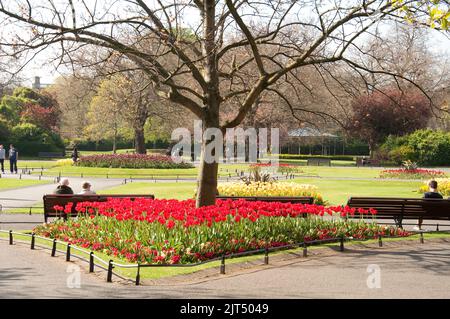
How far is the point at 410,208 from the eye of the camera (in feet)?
53.1

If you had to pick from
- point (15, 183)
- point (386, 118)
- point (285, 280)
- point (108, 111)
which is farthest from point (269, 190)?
point (386, 118)

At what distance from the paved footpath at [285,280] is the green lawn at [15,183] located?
60.4 ft

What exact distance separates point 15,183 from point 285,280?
2457 centimetres

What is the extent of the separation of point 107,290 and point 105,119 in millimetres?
44717

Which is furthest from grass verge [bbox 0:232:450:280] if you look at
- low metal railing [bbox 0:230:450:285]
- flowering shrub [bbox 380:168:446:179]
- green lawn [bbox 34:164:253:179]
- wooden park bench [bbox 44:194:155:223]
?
Result: green lawn [bbox 34:164:253:179]

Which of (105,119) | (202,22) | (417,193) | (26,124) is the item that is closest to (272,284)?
(202,22)

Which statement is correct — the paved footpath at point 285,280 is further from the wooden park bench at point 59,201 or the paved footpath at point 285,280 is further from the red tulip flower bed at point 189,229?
the wooden park bench at point 59,201

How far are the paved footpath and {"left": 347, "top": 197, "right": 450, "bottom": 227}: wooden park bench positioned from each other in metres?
3.81

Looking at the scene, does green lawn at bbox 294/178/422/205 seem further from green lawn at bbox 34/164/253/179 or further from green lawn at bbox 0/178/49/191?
green lawn at bbox 0/178/49/191

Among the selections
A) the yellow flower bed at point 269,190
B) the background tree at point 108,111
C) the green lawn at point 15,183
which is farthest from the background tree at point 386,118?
the yellow flower bed at point 269,190

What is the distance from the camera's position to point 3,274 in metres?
10.0

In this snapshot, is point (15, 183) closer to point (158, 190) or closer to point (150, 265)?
point (158, 190)

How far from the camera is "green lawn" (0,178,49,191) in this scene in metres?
29.9

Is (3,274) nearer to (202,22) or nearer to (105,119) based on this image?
(202,22)
